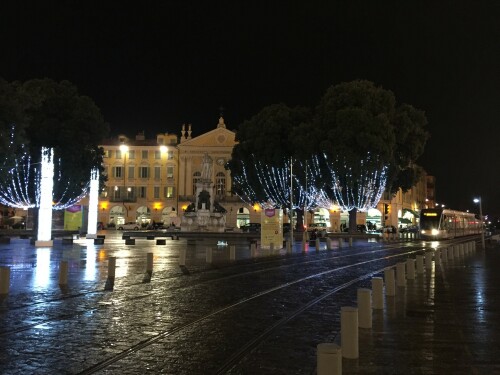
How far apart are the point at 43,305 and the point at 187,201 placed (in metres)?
86.5

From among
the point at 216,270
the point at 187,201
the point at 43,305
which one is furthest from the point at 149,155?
the point at 43,305

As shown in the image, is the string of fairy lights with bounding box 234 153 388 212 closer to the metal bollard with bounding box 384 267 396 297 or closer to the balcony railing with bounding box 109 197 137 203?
the metal bollard with bounding box 384 267 396 297

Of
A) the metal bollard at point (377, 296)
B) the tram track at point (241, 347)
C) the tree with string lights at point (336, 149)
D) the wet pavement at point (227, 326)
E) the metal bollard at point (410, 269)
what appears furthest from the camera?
the tree with string lights at point (336, 149)

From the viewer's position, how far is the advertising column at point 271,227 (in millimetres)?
35000

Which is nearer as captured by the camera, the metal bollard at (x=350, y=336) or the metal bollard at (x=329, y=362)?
the metal bollard at (x=329, y=362)

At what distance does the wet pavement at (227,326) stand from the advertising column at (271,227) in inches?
621

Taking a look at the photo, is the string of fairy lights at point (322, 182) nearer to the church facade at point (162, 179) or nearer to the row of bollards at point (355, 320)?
the row of bollards at point (355, 320)

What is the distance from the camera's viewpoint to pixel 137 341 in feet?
29.3

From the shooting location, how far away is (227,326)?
10375 mm

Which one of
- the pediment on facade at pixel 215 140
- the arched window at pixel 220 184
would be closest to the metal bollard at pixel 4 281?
the pediment on facade at pixel 215 140

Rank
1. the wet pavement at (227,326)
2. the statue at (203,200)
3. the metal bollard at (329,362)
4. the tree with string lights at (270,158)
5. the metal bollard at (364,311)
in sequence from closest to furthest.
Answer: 1. the metal bollard at (329,362)
2. the wet pavement at (227,326)
3. the metal bollard at (364,311)
4. the tree with string lights at (270,158)
5. the statue at (203,200)

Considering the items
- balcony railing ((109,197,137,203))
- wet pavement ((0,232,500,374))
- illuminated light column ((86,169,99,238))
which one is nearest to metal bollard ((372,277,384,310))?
wet pavement ((0,232,500,374))

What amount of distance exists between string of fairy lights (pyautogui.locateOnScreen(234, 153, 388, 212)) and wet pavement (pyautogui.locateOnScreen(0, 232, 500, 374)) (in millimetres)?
33229

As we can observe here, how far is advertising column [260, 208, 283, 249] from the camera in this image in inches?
1378
